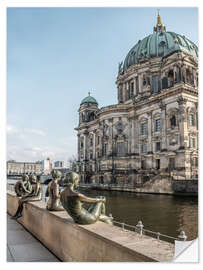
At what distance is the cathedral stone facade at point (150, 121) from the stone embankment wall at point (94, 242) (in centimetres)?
2878

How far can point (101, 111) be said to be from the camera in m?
49.7

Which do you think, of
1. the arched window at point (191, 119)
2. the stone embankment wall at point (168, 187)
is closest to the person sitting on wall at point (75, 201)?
the stone embankment wall at point (168, 187)

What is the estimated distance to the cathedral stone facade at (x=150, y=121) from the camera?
3497cm

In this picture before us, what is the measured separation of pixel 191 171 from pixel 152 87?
21.9 m

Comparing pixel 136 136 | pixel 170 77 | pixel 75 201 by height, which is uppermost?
pixel 170 77

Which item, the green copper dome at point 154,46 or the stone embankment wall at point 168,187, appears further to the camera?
the green copper dome at point 154,46

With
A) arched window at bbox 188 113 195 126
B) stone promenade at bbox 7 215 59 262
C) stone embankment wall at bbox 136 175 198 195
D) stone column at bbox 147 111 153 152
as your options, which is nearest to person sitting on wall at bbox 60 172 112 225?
stone promenade at bbox 7 215 59 262

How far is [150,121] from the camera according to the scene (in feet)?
136

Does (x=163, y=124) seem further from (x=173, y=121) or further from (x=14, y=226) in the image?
(x=14, y=226)

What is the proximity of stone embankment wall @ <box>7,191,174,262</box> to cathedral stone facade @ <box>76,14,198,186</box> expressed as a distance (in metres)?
28.8

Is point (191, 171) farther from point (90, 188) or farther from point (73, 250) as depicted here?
point (73, 250)

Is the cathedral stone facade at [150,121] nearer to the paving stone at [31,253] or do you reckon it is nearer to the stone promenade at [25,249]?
the stone promenade at [25,249]

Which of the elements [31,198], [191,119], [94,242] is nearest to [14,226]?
[31,198]

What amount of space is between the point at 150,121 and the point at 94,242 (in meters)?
38.6
